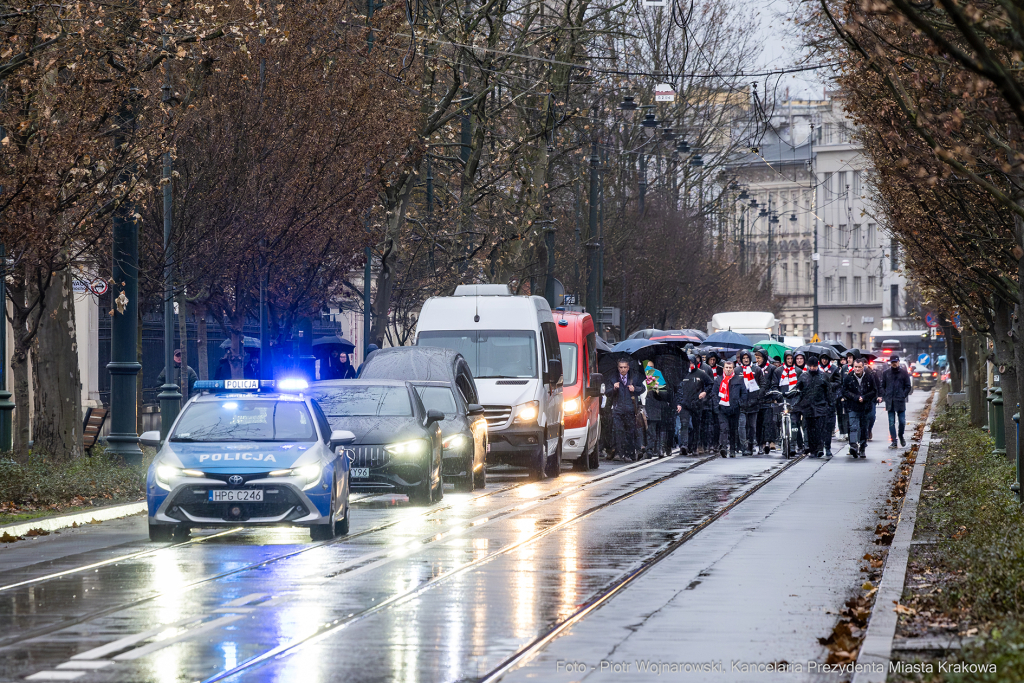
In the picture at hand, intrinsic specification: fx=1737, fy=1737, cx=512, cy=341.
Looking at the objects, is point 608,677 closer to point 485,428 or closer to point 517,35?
point 485,428

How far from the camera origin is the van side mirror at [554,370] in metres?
25.0

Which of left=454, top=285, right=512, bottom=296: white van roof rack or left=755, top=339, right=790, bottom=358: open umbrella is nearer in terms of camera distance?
left=454, top=285, right=512, bottom=296: white van roof rack

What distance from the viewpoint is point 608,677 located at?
27.5ft

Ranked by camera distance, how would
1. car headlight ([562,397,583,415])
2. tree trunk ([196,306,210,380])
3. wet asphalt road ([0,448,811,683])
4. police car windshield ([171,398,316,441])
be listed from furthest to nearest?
1. tree trunk ([196,306,210,380])
2. car headlight ([562,397,583,415])
3. police car windshield ([171,398,316,441])
4. wet asphalt road ([0,448,811,683])

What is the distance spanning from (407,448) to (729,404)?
12.5m

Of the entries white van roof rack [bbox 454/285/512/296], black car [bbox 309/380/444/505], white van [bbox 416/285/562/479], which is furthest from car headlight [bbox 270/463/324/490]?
white van roof rack [bbox 454/285/512/296]

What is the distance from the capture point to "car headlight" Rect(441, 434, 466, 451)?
2162 cm

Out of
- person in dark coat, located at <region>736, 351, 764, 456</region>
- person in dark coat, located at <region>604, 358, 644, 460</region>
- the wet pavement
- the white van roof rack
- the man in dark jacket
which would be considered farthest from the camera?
the man in dark jacket

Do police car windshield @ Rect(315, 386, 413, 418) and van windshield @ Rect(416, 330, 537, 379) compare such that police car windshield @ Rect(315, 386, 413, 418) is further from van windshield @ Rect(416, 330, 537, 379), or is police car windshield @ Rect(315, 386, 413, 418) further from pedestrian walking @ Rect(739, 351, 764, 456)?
pedestrian walking @ Rect(739, 351, 764, 456)

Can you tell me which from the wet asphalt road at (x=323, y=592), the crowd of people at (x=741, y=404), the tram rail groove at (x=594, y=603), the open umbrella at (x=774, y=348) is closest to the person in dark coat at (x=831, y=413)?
the crowd of people at (x=741, y=404)

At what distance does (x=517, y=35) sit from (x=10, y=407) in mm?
19118

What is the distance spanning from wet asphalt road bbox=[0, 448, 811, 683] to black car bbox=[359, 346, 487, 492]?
7.43 ft

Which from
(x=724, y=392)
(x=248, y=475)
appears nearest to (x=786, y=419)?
(x=724, y=392)

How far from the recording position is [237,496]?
1517cm
